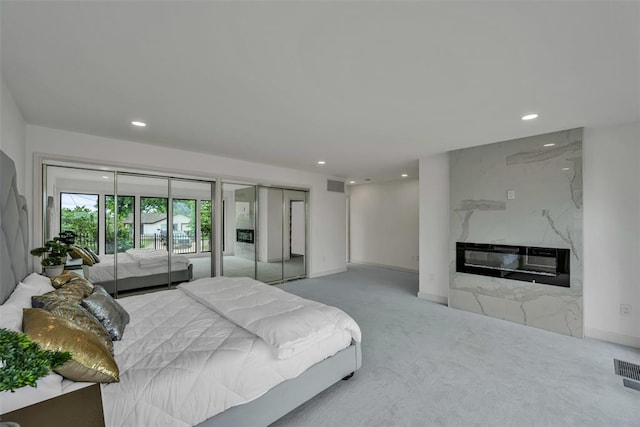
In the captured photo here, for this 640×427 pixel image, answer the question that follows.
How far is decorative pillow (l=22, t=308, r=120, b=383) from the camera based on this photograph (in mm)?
1287

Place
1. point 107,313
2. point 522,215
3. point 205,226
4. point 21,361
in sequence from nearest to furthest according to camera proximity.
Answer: point 21,361
point 107,313
point 522,215
point 205,226

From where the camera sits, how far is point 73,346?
132cm

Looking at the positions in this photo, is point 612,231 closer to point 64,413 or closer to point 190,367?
point 190,367

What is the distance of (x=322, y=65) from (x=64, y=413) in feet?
7.50

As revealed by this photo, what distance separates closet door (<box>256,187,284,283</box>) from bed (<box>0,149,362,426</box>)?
2.88 meters

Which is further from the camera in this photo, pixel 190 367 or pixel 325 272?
pixel 325 272

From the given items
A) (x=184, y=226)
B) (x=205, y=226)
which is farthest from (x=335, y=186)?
(x=184, y=226)

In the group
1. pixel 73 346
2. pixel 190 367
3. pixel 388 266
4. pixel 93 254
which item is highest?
pixel 93 254

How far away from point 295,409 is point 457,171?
396 centimetres

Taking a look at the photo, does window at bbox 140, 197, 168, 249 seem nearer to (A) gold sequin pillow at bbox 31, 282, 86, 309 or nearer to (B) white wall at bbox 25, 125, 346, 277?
(B) white wall at bbox 25, 125, 346, 277

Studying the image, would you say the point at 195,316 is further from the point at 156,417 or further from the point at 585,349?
the point at 585,349

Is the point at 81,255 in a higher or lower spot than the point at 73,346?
higher

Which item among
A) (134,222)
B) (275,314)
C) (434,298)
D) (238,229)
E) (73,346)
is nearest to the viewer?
(73,346)

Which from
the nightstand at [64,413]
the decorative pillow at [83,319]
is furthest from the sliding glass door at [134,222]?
the nightstand at [64,413]
